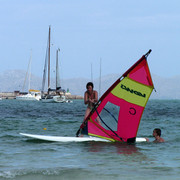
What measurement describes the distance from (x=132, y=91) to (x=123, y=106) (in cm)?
56

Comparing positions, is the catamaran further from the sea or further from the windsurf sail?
the sea

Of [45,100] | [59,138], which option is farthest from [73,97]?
[59,138]

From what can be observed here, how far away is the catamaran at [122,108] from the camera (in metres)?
12.0

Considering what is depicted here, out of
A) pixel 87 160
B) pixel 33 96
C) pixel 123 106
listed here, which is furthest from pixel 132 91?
pixel 33 96

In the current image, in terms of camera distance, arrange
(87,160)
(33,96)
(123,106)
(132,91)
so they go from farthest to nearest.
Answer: (33,96)
(123,106)
(132,91)
(87,160)

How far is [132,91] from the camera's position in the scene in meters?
12.1

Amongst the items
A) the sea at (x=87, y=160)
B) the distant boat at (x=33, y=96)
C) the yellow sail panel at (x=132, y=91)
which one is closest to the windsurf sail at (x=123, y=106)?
the yellow sail panel at (x=132, y=91)

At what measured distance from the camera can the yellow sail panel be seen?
1203 cm

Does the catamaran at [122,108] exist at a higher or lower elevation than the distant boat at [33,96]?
higher

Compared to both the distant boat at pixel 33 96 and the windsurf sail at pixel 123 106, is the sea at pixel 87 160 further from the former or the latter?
the distant boat at pixel 33 96

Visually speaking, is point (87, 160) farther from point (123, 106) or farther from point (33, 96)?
point (33, 96)

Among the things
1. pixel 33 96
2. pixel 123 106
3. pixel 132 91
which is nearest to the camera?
pixel 132 91

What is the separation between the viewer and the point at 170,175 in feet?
27.4

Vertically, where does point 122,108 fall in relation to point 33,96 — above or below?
above
